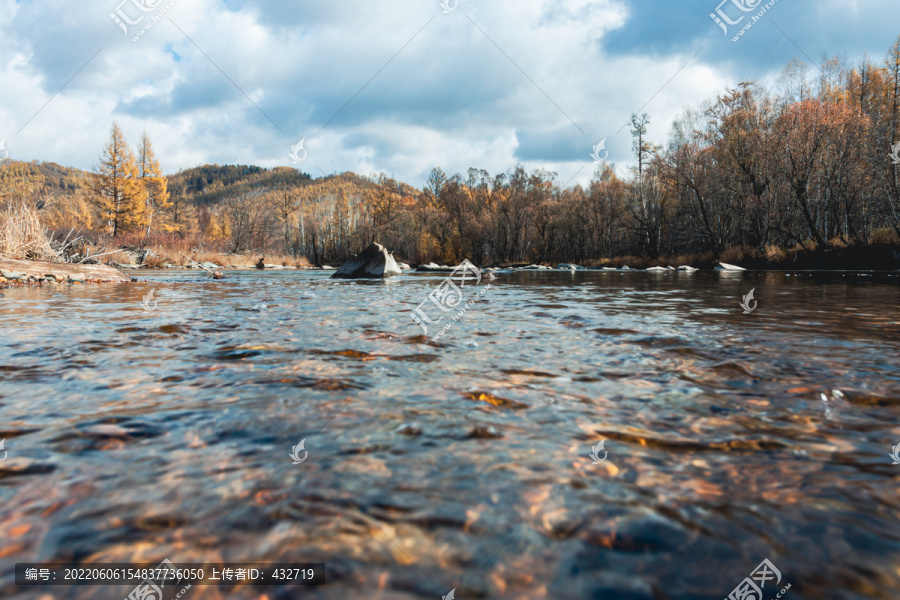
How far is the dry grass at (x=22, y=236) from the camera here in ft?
41.9

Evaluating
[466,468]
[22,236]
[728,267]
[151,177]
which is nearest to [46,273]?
[22,236]

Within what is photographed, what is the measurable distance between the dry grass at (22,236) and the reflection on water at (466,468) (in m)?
12.8

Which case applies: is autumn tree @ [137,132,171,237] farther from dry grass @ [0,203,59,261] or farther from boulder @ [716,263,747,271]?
boulder @ [716,263,747,271]

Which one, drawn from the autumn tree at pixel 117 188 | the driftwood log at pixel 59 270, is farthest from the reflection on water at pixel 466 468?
the autumn tree at pixel 117 188

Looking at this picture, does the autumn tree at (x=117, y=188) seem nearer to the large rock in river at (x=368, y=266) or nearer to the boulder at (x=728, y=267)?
the large rock in river at (x=368, y=266)

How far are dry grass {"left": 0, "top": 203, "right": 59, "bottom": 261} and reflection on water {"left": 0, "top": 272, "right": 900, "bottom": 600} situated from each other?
1279cm

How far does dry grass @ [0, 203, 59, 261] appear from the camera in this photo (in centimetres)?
1277

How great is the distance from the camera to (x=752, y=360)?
12.4 ft

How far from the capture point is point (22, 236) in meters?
13.4

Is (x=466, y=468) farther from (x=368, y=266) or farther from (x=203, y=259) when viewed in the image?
(x=203, y=259)

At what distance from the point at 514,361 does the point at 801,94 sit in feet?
131

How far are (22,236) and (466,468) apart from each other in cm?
1788

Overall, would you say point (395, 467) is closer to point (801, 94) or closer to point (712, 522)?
point (712, 522)

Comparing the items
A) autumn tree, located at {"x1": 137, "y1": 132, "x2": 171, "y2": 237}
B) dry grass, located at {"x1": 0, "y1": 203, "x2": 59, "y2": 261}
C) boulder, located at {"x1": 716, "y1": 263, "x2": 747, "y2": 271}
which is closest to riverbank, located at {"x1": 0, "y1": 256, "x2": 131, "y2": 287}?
dry grass, located at {"x1": 0, "y1": 203, "x2": 59, "y2": 261}
